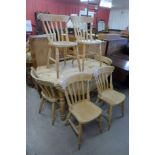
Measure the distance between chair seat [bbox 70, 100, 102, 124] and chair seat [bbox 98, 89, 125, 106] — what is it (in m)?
0.28

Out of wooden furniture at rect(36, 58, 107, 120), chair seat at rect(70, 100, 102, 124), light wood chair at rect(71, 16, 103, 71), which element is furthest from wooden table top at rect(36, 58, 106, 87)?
chair seat at rect(70, 100, 102, 124)

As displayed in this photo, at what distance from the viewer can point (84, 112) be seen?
1883 mm

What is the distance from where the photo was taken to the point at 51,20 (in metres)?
2.20

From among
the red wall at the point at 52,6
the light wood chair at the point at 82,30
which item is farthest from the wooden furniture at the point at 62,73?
the red wall at the point at 52,6

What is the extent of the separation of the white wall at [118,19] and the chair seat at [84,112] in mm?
8636

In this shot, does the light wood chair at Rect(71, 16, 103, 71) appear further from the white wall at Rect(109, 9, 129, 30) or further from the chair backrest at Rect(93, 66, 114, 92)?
the white wall at Rect(109, 9, 129, 30)

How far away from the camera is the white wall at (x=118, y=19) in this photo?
9.50 m

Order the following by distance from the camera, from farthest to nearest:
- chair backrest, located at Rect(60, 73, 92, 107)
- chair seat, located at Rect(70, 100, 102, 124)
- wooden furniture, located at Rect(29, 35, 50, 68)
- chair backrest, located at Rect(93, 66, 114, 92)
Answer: wooden furniture, located at Rect(29, 35, 50, 68) → chair backrest, located at Rect(93, 66, 114, 92) → chair backrest, located at Rect(60, 73, 92, 107) → chair seat, located at Rect(70, 100, 102, 124)

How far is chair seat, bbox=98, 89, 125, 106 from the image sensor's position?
2.15 m

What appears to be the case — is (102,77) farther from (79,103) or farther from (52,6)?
(52,6)

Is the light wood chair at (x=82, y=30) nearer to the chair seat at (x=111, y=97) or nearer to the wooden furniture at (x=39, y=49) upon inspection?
the wooden furniture at (x=39, y=49)

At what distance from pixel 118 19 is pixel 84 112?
9608mm

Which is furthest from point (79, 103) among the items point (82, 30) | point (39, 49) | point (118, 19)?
point (118, 19)

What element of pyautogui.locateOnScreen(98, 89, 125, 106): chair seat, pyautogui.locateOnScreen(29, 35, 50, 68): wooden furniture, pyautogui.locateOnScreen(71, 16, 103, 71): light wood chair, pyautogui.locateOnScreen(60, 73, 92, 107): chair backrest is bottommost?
pyautogui.locateOnScreen(98, 89, 125, 106): chair seat
